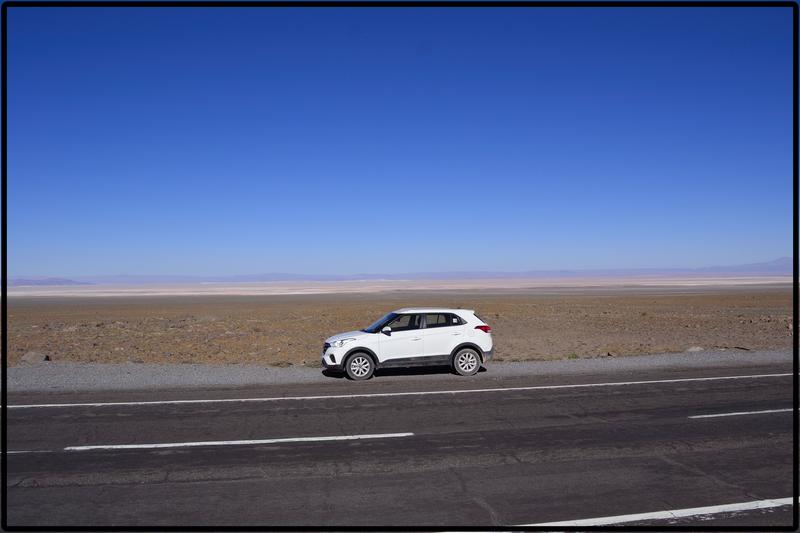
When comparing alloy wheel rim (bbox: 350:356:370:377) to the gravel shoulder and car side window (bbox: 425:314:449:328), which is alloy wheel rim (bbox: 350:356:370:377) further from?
car side window (bbox: 425:314:449:328)

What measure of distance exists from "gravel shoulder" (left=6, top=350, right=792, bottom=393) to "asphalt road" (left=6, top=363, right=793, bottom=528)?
1248 millimetres

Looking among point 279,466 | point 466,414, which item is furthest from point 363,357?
point 279,466

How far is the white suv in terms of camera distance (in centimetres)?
1628

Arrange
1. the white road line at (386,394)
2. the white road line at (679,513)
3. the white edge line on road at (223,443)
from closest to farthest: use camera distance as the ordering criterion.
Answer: the white road line at (679,513), the white edge line on road at (223,443), the white road line at (386,394)

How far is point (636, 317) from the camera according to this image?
132ft

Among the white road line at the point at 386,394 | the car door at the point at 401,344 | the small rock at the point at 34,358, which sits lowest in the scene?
the small rock at the point at 34,358

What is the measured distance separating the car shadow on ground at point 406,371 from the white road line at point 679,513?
10558 millimetres

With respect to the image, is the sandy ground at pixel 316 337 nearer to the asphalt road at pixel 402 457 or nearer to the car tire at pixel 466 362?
the car tire at pixel 466 362

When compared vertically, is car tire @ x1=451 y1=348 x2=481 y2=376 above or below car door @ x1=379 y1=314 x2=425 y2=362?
below

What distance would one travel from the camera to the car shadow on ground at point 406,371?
1723 cm

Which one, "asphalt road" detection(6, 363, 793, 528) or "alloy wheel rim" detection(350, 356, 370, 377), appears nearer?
"asphalt road" detection(6, 363, 793, 528)

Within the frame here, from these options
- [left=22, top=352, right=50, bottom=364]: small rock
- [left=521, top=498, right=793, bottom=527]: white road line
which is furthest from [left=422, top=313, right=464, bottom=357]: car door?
[left=22, top=352, right=50, bottom=364]: small rock

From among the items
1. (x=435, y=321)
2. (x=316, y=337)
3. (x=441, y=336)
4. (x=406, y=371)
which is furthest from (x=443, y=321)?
(x=316, y=337)

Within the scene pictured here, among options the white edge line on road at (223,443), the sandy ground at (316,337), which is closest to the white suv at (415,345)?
the sandy ground at (316,337)
